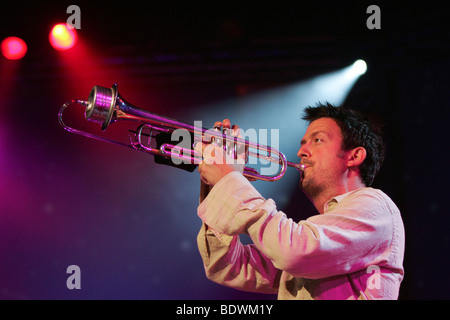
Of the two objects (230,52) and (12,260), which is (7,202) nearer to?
(12,260)

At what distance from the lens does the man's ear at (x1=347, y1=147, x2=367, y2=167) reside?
215 centimetres

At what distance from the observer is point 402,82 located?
3.80 meters

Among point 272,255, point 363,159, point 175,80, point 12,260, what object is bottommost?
point 272,255

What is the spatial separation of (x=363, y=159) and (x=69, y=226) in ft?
9.34

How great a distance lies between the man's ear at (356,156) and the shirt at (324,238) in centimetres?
40

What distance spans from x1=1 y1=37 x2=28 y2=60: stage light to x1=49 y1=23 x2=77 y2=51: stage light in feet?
0.99

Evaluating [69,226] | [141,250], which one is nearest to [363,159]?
[141,250]

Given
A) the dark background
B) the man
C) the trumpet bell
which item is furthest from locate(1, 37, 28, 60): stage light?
the man

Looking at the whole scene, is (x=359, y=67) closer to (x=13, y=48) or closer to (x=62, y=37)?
(x=62, y=37)

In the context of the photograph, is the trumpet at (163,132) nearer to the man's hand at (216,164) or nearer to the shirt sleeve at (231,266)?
the man's hand at (216,164)

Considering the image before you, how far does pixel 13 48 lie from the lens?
3.94 metres

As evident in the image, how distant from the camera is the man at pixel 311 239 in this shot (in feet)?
4.86

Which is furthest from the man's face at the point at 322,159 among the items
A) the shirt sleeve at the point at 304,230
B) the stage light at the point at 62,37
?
the stage light at the point at 62,37

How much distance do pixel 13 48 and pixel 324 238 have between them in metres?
3.69
